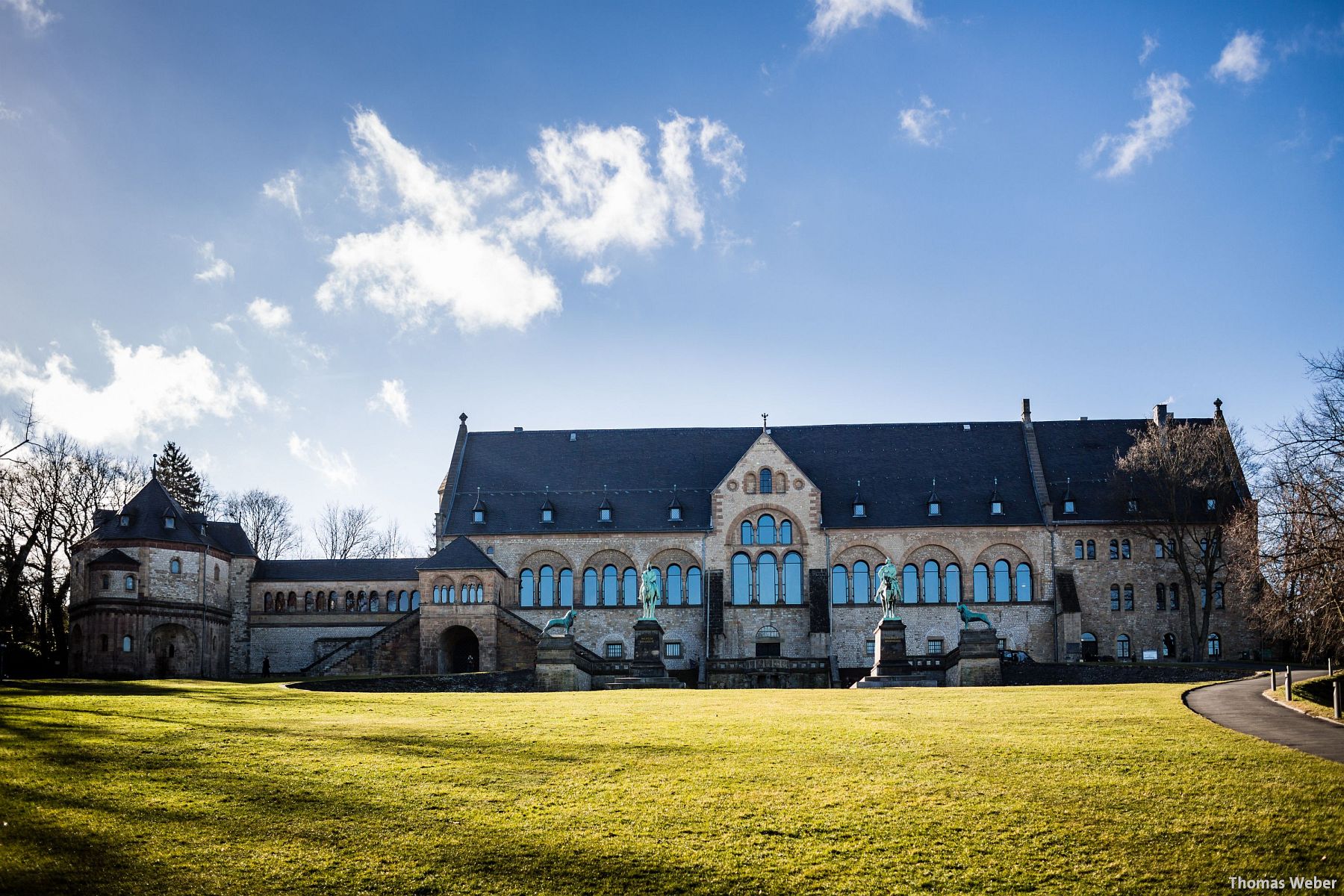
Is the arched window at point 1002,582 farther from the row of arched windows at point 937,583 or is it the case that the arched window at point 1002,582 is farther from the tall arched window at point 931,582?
the tall arched window at point 931,582

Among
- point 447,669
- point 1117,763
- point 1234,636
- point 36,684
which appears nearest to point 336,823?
point 1117,763

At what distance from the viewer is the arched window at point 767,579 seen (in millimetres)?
57416

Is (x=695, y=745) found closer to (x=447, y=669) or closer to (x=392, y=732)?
(x=392, y=732)

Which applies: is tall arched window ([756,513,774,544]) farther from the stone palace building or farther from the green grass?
the green grass

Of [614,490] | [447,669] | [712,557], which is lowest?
[447,669]

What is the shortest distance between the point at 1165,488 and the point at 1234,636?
28.2 ft

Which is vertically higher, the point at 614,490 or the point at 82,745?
the point at 614,490

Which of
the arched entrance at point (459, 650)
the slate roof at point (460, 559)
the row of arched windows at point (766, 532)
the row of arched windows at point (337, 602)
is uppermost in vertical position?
the row of arched windows at point (766, 532)

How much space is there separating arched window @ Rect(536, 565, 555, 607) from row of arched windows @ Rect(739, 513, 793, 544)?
34.4 feet

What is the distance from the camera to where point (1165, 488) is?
5425 centimetres

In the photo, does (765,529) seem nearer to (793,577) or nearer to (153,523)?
(793,577)

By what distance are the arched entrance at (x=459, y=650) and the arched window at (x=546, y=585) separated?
13.7 ft

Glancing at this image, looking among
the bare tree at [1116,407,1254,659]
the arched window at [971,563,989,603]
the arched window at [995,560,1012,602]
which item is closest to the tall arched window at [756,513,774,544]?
the arched window at [971,563,989,603]

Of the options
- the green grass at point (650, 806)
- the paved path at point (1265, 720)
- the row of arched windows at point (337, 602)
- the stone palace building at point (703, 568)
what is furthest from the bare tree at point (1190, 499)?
the row of arched windows at point (337, 602)
